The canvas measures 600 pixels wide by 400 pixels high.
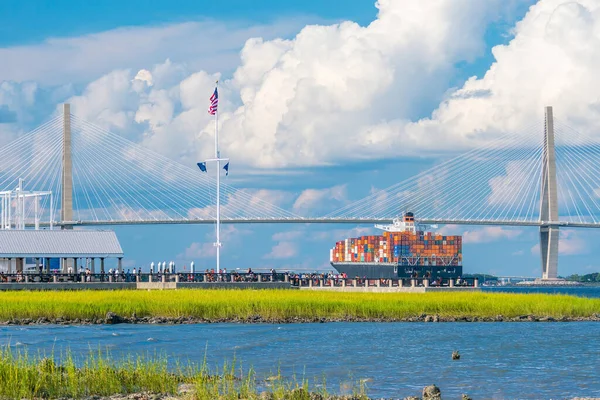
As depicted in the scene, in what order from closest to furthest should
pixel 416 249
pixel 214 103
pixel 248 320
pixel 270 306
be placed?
1. pixel 248 320
2. pixel 270 306
3. pixel 214 103
4. pixel 416 249

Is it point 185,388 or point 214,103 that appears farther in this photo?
point 214,103

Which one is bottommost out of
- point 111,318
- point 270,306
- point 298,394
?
point 298,394

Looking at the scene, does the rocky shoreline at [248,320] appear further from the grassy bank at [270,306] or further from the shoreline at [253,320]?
the grassy bank at [270,306]

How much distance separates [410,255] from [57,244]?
7146 cm

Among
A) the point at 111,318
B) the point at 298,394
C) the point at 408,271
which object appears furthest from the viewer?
the point at 408,271

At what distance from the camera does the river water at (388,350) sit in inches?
965

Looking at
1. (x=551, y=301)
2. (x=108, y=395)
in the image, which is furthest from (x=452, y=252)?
(x=108, y=395)

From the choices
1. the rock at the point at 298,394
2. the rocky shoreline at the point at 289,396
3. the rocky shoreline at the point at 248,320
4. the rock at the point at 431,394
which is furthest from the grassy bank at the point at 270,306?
the rock at the point at 298,394

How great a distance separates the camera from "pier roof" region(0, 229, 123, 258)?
217ft

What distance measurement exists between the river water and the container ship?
86824 mm

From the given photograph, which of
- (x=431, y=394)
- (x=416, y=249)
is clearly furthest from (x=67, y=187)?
(x=431, y=394)

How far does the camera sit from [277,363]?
2803 centimetres

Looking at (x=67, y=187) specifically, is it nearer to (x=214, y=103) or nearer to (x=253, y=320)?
(x=214, y=103)

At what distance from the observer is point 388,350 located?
104 ft
